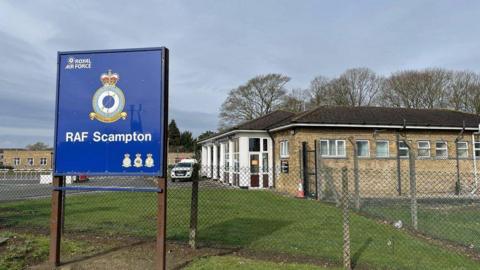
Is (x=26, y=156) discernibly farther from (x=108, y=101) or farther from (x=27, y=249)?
(x=108, y=101)

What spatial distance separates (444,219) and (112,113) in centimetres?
963

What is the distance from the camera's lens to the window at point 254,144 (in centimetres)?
2609

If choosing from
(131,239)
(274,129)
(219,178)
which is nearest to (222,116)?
(219,178)

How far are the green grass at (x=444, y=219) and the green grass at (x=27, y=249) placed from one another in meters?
7.23

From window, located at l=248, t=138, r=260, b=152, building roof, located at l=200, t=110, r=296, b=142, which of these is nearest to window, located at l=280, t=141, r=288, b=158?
building roof, located at l=200, t=110, r=296, b=142

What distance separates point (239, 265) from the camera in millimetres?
6004

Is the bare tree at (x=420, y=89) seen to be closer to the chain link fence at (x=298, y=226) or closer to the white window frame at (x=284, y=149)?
the white window frame at (x=284, y=149)

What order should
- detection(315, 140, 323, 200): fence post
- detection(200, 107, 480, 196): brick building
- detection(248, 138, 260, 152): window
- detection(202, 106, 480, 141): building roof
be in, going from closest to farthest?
detection(315, 140, 323, 200): fence post
detection(200, 107, 480, 196): brick building
detection(202, 106, 480, 141): building roof
detection(248, 138, 260, 152): window

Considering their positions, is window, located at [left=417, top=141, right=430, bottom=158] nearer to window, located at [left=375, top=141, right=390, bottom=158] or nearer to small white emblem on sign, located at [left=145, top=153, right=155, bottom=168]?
→ window, located at [left=375, top=141, right=390, bottom=158]

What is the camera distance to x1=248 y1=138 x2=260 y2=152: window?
2609 cm

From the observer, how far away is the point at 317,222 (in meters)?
10.5

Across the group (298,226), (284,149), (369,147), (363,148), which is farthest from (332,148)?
(298,226)

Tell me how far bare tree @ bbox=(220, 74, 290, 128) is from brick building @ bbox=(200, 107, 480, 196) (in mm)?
26123

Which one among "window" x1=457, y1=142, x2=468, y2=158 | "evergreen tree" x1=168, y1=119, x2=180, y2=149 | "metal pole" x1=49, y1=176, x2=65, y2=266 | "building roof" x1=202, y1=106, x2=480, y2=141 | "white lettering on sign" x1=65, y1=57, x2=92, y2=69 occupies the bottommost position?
"metal pole" x1=49, y1=176, x2=65, y2=266
